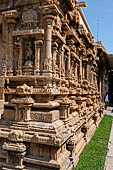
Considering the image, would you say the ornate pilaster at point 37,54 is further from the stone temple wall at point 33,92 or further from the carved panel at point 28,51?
the carved panel at point 28,51

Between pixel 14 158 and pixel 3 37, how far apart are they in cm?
386

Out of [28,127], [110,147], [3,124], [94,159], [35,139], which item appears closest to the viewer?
[35,139]

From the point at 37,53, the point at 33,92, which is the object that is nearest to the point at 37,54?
the point at 37,53

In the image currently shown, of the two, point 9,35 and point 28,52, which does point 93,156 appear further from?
point 9,35

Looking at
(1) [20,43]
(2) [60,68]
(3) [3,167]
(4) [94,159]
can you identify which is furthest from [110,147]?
(1) [20,43]

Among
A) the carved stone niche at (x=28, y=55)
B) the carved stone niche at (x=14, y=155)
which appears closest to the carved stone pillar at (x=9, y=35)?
the carved stone niche at (x=28, y=55)

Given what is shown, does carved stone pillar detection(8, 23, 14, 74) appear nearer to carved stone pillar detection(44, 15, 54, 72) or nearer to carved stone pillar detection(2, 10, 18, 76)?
carved stone pillar detection(2, 10, 18, 76)

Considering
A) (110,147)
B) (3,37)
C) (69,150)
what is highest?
(3,37)

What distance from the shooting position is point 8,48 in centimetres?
593

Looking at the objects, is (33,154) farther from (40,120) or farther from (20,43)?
(20,43)

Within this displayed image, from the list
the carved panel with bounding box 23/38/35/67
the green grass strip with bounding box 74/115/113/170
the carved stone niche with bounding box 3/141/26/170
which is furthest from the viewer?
the green grass strip with bounding box 74/115/113/170

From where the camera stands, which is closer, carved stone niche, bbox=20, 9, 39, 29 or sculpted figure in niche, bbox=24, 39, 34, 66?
carved stone niche, bbox=20, 9, 39, 29

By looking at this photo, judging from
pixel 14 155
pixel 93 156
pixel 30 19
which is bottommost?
pixel 93 156

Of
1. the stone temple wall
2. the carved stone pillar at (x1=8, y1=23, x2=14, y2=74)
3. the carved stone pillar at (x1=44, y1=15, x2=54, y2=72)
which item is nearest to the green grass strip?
the stone temple wall
